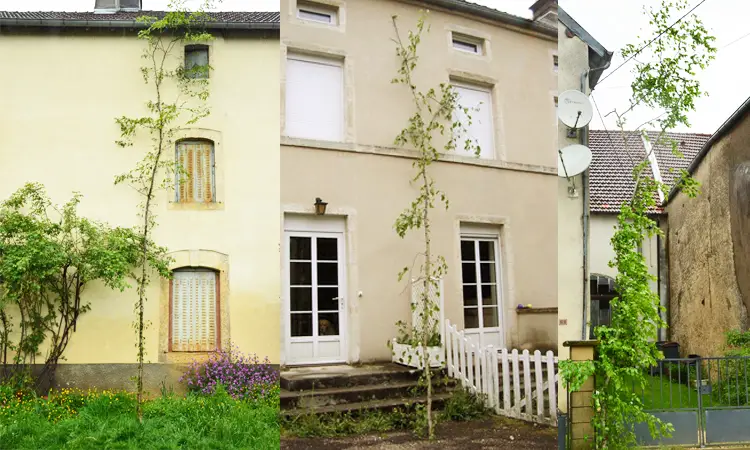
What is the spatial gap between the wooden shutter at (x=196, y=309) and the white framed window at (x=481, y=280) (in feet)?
7.76

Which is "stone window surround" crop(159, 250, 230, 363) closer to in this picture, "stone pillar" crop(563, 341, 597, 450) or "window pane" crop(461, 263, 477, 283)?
"stone pillar" crop(563, 341, 597, 450)

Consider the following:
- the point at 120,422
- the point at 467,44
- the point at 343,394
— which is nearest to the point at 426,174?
the point at 467,44

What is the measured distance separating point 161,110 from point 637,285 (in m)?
3.21

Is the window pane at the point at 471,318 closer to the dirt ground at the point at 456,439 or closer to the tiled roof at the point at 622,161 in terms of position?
the dirt ground at the point at 456,439

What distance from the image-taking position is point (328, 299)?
1.84m

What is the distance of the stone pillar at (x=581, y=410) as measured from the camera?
11.1 feet

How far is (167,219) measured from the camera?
171 inches

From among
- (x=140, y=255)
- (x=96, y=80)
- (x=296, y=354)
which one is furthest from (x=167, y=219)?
(x=296, y=354)

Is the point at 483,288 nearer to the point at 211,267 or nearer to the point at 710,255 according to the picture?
the point at 211,267

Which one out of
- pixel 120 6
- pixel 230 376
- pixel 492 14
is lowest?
pixel 230 376

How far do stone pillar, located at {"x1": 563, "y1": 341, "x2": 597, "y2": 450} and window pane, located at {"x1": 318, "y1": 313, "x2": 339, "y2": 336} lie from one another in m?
1.81

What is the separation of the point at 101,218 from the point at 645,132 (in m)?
3.47

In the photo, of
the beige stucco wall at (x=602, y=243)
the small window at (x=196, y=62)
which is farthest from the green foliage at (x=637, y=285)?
the small window at (x=196, y=62)

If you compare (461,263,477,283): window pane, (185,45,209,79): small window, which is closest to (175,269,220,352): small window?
(185,45,209,79): small window
